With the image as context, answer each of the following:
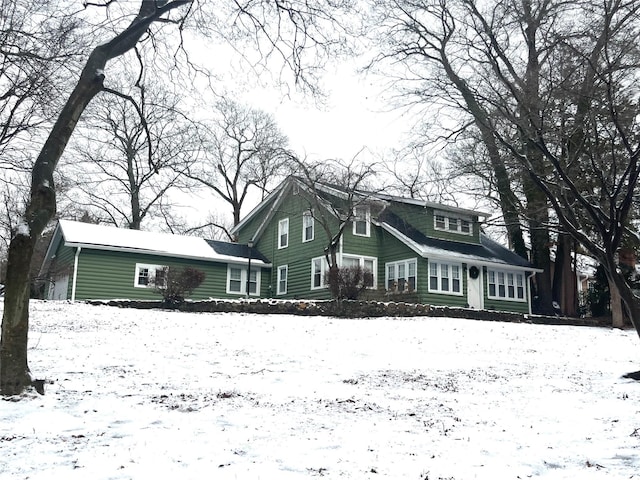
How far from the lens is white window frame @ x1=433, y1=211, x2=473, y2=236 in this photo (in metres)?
26.4

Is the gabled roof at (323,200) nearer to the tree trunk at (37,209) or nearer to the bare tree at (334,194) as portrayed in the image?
the bare tree at (334,194)

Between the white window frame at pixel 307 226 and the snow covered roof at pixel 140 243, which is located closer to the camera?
the snow covered roof at pixel 140 243

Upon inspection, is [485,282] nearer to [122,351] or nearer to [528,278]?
[528,278]

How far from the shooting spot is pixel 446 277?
2455 centimetres

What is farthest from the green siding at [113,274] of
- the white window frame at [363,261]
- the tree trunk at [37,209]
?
the tree trunk at [37,209]

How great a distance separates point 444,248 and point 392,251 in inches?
87.6

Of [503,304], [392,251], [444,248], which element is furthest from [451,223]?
[503,304]

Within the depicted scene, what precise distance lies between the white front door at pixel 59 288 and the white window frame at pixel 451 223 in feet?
51.7

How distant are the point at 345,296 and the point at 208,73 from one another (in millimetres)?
11553

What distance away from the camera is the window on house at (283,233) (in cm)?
2753

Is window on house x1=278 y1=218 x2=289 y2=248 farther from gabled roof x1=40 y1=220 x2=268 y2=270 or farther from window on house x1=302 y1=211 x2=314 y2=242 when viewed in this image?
window on house x1=302 y1=211 x2=314 y2=242

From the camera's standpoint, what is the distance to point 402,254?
24766 millimetres

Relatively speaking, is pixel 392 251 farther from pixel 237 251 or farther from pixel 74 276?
pixel 74 276

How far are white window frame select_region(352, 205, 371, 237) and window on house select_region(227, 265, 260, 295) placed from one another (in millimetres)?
5446
